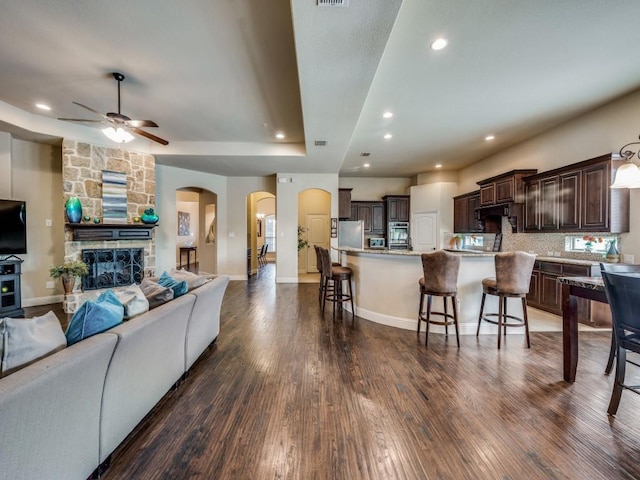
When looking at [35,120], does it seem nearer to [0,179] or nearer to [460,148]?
[0,179]

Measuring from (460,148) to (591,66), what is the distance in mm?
2718

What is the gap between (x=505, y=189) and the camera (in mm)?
5016

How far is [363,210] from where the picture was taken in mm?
7871

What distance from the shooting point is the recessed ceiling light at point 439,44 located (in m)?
2.40

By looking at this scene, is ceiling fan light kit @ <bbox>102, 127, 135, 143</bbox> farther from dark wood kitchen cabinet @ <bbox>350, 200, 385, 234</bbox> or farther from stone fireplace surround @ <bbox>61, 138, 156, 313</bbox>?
dark wood kitchen cabinet @ <bbox>350, 200, 385, 234</bbox>

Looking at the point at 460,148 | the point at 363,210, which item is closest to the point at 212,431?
the point at 460,148

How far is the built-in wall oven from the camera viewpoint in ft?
25.3

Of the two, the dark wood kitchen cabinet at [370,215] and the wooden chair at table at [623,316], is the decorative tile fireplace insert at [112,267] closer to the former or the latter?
the dark wood kitchen cabinet at [370,215]

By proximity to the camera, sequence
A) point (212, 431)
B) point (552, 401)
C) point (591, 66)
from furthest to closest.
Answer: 1. point (591, 66)
2. point (552, 401)
3. point (212, 431)

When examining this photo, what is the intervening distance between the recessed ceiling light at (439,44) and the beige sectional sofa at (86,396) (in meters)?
3.15

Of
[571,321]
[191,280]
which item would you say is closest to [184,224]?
[191,280]

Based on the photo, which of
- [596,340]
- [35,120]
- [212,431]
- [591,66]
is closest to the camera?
[212,431]

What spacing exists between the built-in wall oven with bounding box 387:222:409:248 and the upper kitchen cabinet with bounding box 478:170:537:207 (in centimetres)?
236

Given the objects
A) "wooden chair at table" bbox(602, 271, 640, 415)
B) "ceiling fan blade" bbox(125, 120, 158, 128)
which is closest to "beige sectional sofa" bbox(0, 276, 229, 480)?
"ceiling fan blade" bbox(125, 120, 158, 128)
